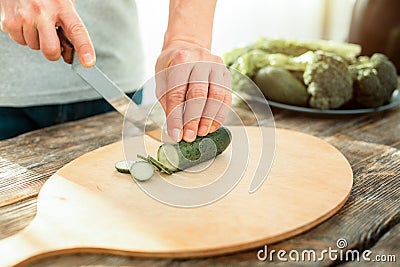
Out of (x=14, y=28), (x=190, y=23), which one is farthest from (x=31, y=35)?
(x=190, y=23)

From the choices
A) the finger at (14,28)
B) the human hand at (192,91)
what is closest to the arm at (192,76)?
the human hand at (192,91)

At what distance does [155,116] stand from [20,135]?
1.20ft

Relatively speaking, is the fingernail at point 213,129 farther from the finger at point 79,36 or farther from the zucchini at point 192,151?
the finger at point 79,36

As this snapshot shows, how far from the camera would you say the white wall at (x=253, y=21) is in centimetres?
292

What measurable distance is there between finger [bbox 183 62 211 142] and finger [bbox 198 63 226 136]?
0.5 inches

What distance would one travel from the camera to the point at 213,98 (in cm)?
142

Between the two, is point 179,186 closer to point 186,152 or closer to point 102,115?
point 186,152

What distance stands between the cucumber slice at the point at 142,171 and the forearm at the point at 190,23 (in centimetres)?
41

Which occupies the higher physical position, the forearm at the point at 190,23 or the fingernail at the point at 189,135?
the forearm at the point at 190,23

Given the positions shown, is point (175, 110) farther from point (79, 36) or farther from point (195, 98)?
point (79, 36)

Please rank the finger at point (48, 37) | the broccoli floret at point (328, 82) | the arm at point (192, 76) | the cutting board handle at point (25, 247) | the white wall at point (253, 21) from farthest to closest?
the white wall at point (253, 21)
the broccoli floret at point (328, 82)
the arm at point (192, 76)
the finger at point (48, 37)
the cutting board handle at point (25, 247)

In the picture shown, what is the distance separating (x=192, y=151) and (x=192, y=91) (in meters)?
0.14

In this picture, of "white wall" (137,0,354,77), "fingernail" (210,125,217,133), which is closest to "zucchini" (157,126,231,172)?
"fingernail" (210,125,217,133)

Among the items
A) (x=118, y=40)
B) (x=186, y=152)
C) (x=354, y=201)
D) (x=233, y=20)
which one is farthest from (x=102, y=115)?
(x=233, y=20)
